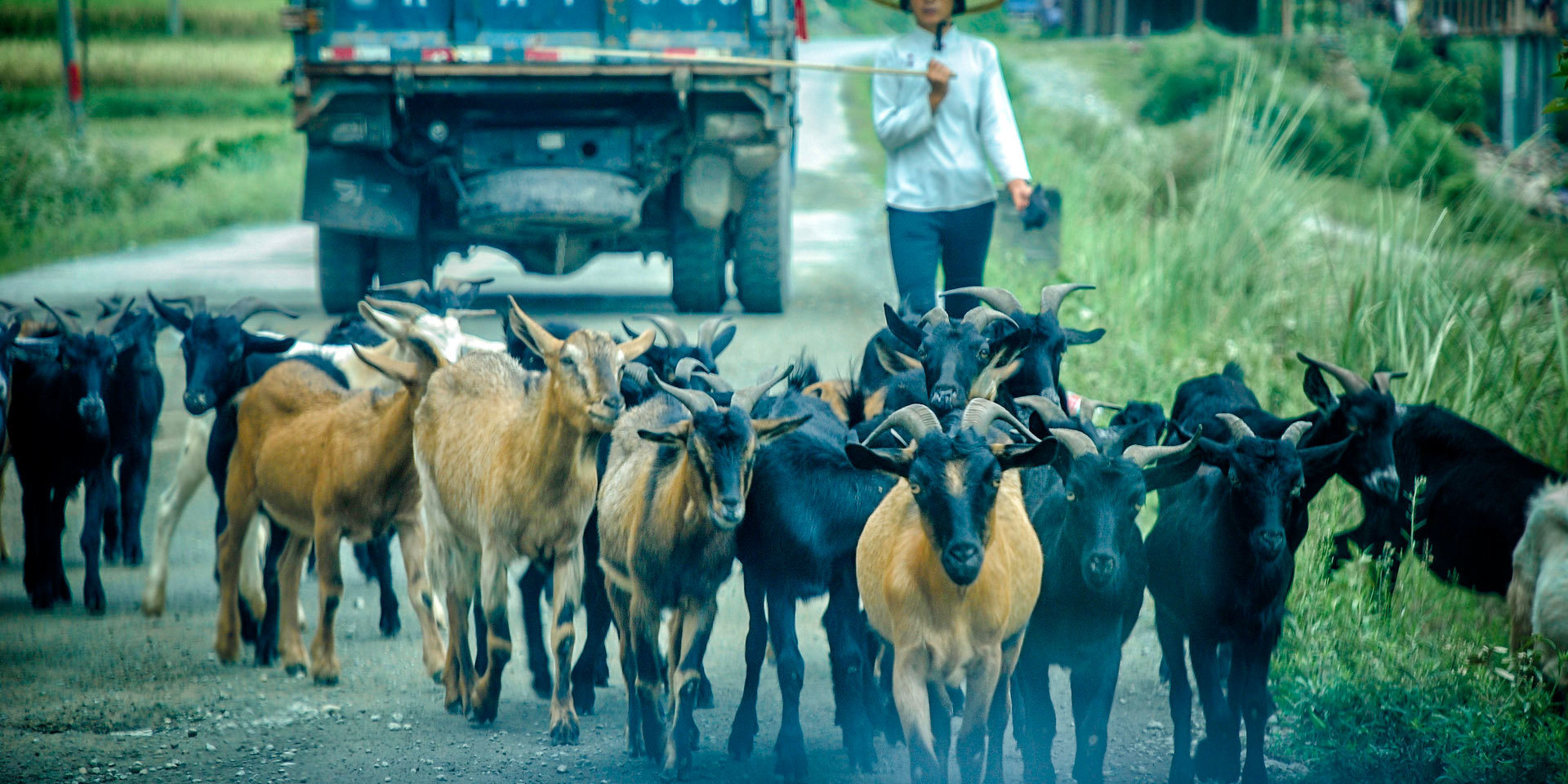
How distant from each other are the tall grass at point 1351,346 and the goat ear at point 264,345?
4.53 meters

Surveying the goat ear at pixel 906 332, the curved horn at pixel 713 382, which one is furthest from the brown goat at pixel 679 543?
the goat ear at pixel 906 332

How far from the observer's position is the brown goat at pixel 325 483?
19.4ft

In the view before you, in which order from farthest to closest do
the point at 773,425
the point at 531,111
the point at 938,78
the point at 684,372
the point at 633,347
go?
the point at 531,111 < the point at 938,78 < the point at 684,372 < the point at 633,347 < the point at 773,425

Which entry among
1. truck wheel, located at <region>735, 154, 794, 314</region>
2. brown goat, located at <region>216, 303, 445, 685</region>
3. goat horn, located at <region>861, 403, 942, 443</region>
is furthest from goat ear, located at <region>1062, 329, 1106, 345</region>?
truck wheel, located at <region>735, 154, 794, 314</region>

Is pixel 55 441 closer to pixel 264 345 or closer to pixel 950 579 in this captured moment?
pixel 264 345

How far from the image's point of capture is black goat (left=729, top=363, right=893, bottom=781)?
5.00 metres

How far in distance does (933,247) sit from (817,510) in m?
2.13

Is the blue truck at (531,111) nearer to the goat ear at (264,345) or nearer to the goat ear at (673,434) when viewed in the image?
the goat ear at (264,345)

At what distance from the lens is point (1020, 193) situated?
261 inches

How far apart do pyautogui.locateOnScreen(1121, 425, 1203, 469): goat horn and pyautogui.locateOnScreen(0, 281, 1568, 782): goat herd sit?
0.02 metres

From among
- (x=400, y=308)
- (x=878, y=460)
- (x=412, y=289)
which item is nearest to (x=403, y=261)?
(x=412, y=289)

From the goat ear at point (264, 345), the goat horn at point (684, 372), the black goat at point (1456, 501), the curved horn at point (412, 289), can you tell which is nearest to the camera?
the goat horn at point (684, 372)

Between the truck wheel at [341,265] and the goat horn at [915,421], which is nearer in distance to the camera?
the goat horn at [915,421]

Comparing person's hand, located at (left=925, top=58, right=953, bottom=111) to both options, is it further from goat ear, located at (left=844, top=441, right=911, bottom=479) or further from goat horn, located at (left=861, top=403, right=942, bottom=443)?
goat ear, located at (left=844, top=441, right=911, bottom=479)
